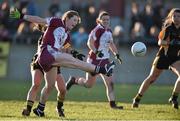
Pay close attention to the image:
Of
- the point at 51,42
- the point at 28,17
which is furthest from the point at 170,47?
the point at 28,17

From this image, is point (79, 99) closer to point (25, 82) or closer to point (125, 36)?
point (25, 82)

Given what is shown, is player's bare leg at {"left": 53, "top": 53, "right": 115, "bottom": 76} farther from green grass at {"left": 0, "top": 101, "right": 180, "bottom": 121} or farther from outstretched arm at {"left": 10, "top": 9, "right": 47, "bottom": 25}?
green grass at {"left": 0, "top": 101, "right": 180, "bottom": 121}

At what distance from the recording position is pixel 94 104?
17562 millimetres

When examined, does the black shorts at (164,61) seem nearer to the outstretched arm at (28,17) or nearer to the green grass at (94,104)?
the green grass at (94,104)

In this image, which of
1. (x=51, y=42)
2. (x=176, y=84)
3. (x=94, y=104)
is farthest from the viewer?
(x=94, y=104)

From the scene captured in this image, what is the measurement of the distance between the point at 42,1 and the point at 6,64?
162 inches

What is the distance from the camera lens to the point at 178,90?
16.8m

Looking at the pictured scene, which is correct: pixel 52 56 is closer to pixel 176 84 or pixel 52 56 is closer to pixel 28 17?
pixel 28 17

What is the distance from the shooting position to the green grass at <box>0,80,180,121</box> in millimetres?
14547

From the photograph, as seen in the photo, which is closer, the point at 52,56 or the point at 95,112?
the point at 52,56

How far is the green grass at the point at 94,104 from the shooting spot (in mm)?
14547

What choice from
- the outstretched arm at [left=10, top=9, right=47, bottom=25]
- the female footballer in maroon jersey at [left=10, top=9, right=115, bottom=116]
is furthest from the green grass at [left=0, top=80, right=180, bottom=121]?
the outstretched arm at [left=10, top=9, right=47, bottom=25]

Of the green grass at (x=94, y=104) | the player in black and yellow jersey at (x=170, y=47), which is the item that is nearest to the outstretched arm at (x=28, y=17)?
the green grass at (x=94, y=104)

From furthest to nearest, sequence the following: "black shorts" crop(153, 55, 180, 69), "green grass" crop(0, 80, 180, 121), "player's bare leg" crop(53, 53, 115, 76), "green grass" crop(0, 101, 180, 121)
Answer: "black shorts" crop(153, 55, 180, 69) → "green grass" crop(0, 80, 180, 121) → "green grass" crop(0, 101, 180, 121) → "player's bare leg" crop(53, 53, 115, 76)
